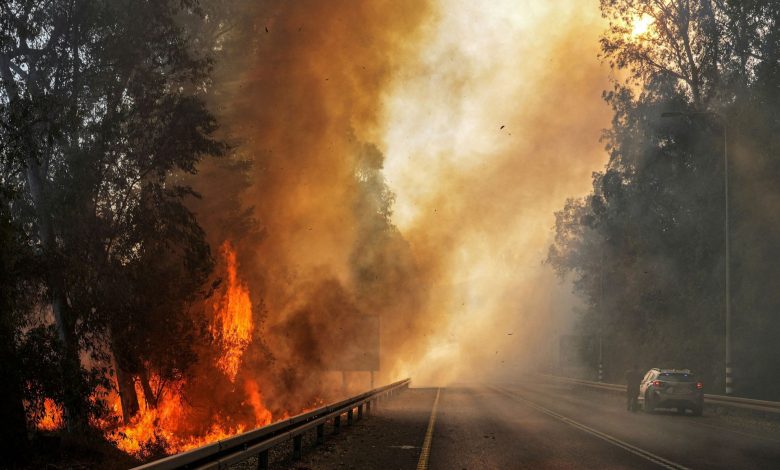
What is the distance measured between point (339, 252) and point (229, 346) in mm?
17613

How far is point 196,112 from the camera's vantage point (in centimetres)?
2516

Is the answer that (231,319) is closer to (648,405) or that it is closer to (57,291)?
(57,291)

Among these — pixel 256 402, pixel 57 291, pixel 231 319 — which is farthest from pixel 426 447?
pixel 256 402

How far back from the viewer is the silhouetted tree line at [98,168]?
2191 centimetres

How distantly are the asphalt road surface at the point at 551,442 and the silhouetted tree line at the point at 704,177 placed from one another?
571 inches

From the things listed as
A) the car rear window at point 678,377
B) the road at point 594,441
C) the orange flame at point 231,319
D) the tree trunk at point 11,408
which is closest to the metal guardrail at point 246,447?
the road at point 594,441

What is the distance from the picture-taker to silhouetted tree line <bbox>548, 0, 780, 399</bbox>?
4241 centimetres

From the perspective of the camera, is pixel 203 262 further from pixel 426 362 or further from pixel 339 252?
pixel 426 362

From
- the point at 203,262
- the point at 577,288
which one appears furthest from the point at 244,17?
the point at 577,288

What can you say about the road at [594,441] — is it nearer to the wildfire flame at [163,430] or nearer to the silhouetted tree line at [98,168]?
the wildfire flame at [163,430]

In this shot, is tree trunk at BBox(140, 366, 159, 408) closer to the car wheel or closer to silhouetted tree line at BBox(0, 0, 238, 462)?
silhouetted tree line at BBox(0, 0, 238, 462)

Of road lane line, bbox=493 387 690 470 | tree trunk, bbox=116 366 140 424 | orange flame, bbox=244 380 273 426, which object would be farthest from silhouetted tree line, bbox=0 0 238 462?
road lane line, bbox=493 387 690 470

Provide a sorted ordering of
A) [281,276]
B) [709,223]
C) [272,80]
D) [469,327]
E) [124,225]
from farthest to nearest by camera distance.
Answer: [469,327], [709,223], [281,276], [272,80], [124,225]

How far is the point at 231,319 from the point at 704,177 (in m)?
27.2
